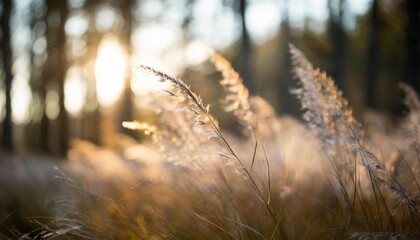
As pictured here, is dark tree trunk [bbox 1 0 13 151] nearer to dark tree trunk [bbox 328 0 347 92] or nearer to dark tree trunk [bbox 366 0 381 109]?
dark tree trunk [bbox 328 0 347 92]

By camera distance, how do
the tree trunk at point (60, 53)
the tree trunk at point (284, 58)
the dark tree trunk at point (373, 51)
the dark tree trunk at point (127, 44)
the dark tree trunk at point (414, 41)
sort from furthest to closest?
the tree trunk at point (284, 58) → the dark tree trunk at point (127, 44) → the tree trunk at point (60, 53) → the dark tree trunk at point (373, 51) → the dark tree trunk at point (414, 41)

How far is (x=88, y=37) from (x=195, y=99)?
1363 cm

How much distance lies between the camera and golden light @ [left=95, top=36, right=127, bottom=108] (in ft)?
47.2

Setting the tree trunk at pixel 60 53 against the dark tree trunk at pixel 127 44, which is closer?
the tree trunk at pixel 60 53

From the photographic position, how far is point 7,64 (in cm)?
1155

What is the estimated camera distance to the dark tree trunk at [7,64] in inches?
437

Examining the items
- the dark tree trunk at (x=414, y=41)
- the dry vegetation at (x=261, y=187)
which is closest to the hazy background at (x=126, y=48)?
the dark tree trunk at (x=414, y=41)

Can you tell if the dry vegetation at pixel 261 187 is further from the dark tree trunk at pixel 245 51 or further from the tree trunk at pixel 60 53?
the tree trunk at pixel 60 53

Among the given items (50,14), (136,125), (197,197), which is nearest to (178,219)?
(197,197)

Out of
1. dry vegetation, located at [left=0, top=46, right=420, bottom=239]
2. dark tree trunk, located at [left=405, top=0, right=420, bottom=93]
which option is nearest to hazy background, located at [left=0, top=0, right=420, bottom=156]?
dark tree trunk, located at [left=405, top=0, right=420, bottom=93]

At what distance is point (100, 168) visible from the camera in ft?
16.8

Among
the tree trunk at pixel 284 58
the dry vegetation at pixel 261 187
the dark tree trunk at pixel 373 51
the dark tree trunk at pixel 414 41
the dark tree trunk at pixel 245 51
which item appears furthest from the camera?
the tree trunk at pixel 284 58

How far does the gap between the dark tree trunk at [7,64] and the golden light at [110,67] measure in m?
3.59

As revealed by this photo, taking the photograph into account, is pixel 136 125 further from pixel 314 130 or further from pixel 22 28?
pixel 22 28
